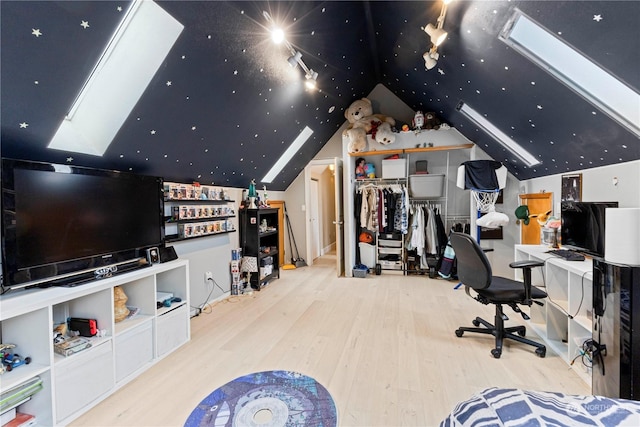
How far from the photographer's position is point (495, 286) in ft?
7.86

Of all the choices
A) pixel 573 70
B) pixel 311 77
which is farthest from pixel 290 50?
pixel 573 70

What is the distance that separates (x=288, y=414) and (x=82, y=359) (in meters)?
1.26

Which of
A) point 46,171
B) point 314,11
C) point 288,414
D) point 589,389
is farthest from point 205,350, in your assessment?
point 314,11

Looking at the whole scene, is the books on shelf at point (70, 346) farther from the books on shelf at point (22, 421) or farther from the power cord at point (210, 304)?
the power cord at point (210, 304)

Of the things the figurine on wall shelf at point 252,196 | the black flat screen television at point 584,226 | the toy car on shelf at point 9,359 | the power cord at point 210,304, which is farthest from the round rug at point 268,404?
the figurine on wall shelf at point 252,196

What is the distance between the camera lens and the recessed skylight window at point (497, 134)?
3.13 meters

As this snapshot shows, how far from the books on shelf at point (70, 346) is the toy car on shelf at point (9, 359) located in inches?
5.0

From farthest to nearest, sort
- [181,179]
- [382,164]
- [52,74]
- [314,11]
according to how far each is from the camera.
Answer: [382,164], [181,179], [314,11], [52,74]

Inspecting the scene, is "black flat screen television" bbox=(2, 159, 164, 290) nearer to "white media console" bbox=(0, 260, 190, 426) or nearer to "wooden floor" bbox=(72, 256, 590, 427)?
"white media console" bbox=(0, 260, 190, 426)

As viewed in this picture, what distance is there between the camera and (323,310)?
128 inches

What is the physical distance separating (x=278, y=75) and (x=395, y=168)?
2.53 m

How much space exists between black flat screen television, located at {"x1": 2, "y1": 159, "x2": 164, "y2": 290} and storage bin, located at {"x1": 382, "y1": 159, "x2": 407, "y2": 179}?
3333 millimetres

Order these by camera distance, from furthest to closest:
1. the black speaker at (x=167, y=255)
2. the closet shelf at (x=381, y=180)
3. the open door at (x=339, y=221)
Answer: the closet shelf at (x=381, y=180)
the open door at (x=339, y=221)
the black speaker at (x=167, y=255)

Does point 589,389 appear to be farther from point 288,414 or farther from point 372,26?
point 372,26
